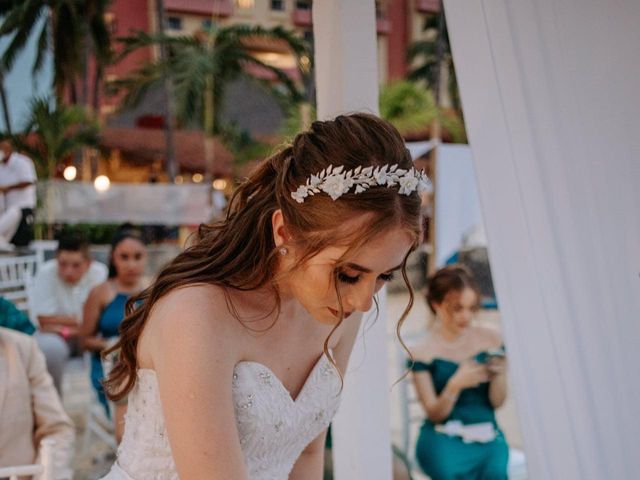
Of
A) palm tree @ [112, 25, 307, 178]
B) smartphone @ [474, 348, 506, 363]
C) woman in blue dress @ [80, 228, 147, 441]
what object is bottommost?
smartphone @ [474, 348, 506, 363]

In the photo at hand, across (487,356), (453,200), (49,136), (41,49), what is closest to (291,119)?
(49,136)

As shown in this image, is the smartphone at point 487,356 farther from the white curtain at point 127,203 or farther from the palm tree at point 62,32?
the palm tree at point 62,32

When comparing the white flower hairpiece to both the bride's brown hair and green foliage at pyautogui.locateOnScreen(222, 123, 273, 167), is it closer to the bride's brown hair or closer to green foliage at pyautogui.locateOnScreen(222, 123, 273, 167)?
the bride's brown hair

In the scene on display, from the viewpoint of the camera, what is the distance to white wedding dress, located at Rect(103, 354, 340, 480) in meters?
1.46

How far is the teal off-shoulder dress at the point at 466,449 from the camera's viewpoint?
318 cm

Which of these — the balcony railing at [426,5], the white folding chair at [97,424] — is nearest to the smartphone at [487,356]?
the white folding chair at [97,424]

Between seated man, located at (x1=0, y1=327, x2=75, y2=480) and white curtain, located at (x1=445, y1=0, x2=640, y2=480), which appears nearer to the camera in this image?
white curtain, located at (x1=445, y1=0, x2=640, y2=480)

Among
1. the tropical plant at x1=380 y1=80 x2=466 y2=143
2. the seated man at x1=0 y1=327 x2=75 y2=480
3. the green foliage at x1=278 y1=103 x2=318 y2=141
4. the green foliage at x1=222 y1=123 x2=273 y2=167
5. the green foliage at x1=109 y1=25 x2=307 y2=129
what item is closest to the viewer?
the seated man at x1=0 y1=327 x2=75 y2=480

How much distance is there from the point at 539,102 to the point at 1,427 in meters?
1.88

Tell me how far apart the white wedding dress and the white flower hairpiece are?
0.37 meters

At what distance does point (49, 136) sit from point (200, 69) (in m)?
3.38

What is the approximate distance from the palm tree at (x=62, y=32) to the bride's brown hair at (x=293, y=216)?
71.6 feet

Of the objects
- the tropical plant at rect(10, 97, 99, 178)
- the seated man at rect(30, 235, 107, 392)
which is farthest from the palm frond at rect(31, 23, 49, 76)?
the seated man at rect(30, 235, 107, 392)

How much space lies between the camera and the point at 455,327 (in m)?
3.51
